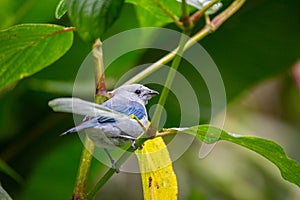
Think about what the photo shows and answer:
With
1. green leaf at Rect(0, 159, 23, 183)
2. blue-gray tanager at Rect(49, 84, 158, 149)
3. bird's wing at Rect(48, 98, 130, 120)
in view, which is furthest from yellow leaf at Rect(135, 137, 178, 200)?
green leaf at Rect(0, 159, 23, 183)

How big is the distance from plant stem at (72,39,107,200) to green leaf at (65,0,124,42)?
0.39 ft

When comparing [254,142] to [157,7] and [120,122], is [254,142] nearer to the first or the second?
[120,122]

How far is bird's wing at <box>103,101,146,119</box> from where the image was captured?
627mm

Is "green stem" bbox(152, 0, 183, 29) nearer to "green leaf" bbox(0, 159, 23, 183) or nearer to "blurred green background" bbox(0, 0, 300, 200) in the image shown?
"green leaf" bbox(0, 159, 23, 183)

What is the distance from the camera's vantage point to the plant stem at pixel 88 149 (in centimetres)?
64

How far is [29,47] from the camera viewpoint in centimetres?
75

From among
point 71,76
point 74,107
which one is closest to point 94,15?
point 74,107

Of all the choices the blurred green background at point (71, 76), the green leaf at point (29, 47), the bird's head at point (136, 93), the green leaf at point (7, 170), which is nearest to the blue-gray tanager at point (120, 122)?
the bird's head at point (136, 93)

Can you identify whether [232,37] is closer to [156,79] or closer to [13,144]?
[156,79]

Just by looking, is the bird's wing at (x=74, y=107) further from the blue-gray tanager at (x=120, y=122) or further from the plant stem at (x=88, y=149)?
the plant stem at (x=88, y=149)

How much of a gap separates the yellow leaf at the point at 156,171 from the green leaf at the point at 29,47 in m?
0.19

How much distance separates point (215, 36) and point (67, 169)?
1.45 feet

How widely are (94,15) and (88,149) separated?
17 centimetres

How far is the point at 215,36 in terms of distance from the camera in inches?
53.9
